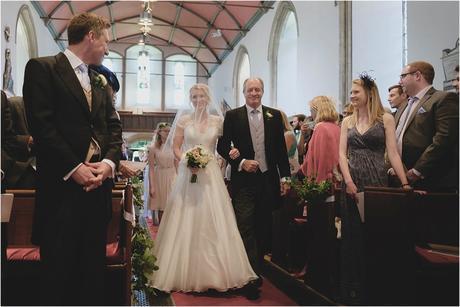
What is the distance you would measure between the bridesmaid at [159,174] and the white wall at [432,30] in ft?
14.1

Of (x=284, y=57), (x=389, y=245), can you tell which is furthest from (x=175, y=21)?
(x=389, y=245)

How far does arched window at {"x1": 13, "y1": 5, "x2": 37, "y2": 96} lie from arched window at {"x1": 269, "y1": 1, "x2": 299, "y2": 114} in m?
6.93

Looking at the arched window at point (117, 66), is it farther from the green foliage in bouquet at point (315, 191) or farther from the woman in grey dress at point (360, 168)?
the woman in grey dress at point (360, 168)

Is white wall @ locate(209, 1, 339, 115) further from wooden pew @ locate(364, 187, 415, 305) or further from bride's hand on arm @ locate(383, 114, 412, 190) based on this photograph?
wooden pew @ locate(364, 187, 415, 305)

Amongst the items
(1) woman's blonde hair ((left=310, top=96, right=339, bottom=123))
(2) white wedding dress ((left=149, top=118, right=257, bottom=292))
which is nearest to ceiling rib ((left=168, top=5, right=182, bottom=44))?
(1) woman's blonde hair ((left=310, top=96, right=339, bottom=123))

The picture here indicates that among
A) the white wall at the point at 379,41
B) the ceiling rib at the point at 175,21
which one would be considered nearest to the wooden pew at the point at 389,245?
the white wall at the point at 379,41

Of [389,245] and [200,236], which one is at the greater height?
[389,245]

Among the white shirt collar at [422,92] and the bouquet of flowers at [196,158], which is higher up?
the white shirt collar at [422,92]

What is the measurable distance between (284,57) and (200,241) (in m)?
10.7

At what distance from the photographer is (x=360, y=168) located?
3.79 metres

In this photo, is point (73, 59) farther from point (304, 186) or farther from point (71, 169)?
point (304, 186)

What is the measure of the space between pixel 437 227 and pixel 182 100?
915 inches

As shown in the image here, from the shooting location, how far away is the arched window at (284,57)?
13641mm

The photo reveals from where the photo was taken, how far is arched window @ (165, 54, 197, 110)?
84.4ft
